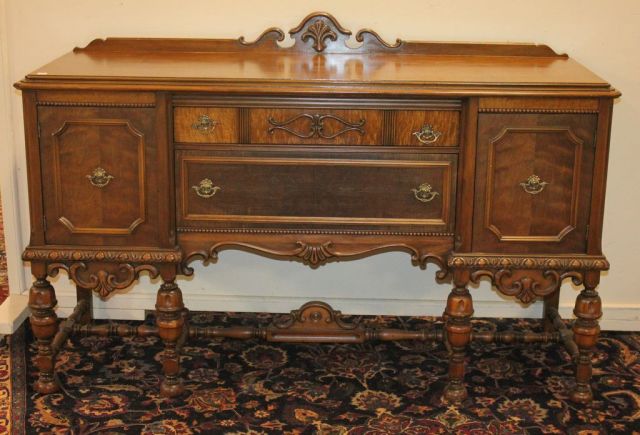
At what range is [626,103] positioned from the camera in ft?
11.2

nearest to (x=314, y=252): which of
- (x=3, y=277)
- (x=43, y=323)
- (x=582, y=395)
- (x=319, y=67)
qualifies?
(x=319, y=67)

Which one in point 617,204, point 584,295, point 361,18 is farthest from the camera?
point 617,204

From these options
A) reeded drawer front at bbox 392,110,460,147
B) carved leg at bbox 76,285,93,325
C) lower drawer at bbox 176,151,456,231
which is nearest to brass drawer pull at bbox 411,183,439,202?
lower drawer at bbox 176,151,456,231

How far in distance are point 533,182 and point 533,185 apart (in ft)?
0.04

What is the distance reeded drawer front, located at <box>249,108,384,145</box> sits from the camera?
2740 millimetres

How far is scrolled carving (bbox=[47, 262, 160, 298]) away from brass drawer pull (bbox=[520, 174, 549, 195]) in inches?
49.1

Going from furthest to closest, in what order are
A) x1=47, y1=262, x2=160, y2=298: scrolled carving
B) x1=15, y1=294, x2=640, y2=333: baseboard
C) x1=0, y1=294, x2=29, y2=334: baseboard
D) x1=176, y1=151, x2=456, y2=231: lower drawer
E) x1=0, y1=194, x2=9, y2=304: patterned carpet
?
1. x1=0, y1=194, x2=9, y2=304: patterned carpet
2. x1=15, y1=294, x2=640, y2=333: baseboard
3. x1=0, y1=294, x2=29, y2=334: baseboard
4. x1=47, y1=262, x2=160, y2=298: scrolled carving
5. x1=176, y1=151, x2=456, y2=231: lower drawer

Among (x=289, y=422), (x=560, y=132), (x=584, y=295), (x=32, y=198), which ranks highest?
(x=560, y=132)

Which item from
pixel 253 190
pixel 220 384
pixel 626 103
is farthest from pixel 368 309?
pixel 626 103

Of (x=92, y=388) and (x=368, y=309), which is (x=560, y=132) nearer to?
(x=368, y=309)

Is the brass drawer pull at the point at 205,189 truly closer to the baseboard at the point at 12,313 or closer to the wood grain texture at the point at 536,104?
the wood grain texture at the point at 536,104

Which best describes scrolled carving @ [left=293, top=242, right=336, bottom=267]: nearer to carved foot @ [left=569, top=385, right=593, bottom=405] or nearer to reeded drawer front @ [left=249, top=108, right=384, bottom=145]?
reeded drawer front @ [left=249, top=108, right=384, bottom=145]

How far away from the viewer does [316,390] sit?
3.07 meters

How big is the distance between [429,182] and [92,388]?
1400mm
